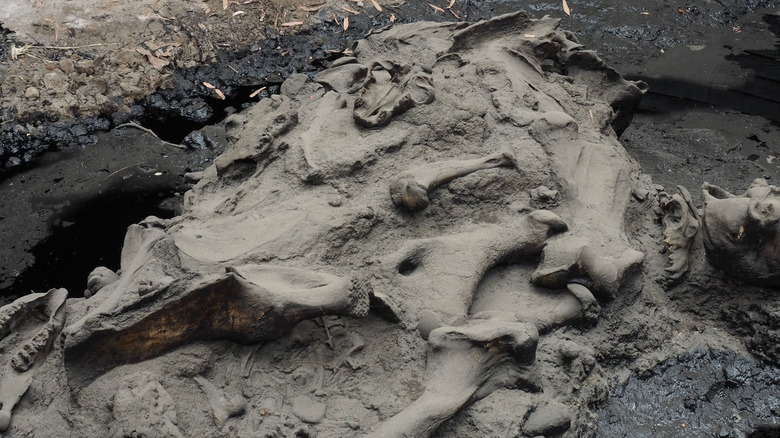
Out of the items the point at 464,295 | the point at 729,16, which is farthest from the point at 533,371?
the point at 729,16

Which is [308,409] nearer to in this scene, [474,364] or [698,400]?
[474,364]

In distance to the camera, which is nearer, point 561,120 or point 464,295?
point 464,295

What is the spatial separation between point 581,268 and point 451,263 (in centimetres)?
49

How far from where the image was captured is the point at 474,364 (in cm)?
275

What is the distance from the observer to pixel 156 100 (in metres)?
5.52

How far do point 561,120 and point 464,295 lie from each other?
1.06m

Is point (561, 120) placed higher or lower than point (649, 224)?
higher

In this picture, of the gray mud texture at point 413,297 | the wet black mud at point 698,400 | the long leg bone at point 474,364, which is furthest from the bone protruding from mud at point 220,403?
the wet black mud at point 698,400

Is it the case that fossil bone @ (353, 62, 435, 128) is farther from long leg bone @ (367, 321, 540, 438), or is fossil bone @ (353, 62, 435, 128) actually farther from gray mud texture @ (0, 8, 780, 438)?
long leg bone @ (367, 321, 540, 438)

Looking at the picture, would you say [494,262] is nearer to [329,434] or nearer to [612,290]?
[612,290]

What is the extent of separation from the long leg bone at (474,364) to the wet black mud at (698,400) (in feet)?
1.63

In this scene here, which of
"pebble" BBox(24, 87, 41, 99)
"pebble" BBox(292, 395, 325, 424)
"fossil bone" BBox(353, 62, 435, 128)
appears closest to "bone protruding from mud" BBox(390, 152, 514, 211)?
"fossil bone" BBox(353, 62, 435, 128)

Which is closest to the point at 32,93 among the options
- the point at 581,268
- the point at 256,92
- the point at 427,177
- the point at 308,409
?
the point at 256,92

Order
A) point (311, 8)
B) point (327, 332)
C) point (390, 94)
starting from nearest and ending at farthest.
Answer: point (327, 332) → point (390, 94) → point (311, 8)
